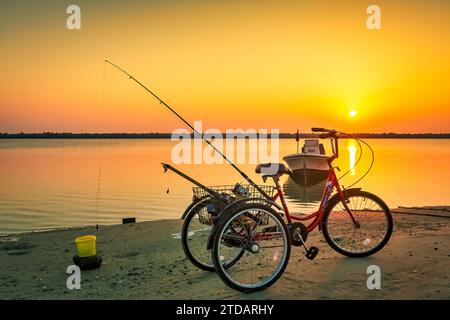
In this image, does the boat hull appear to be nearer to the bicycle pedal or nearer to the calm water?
the calm water

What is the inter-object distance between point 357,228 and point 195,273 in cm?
308

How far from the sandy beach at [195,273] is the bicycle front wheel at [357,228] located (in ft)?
0.65

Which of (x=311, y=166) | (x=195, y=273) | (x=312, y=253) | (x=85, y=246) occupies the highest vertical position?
(x=311, y=166)

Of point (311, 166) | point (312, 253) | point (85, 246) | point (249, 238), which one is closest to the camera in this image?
point (249, 238)

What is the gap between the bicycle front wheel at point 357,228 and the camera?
610 cm

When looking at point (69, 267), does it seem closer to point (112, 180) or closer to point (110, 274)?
point (110, 274)

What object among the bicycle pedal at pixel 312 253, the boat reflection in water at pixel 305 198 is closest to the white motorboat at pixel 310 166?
the boat reflection in water at pixel 305 198

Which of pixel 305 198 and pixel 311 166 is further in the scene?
pixel 311 166

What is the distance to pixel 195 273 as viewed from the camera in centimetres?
593

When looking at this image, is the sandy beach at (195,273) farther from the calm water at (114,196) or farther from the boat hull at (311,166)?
the boat hull at (311,166)

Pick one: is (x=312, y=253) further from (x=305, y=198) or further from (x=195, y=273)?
(x=305, y=198)

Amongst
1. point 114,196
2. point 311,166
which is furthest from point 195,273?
point 311,166

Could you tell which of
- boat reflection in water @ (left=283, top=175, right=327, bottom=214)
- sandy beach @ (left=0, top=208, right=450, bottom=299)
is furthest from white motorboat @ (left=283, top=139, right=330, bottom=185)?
sandy beach @ (left=0, top=208, right=450, bottom=299)
